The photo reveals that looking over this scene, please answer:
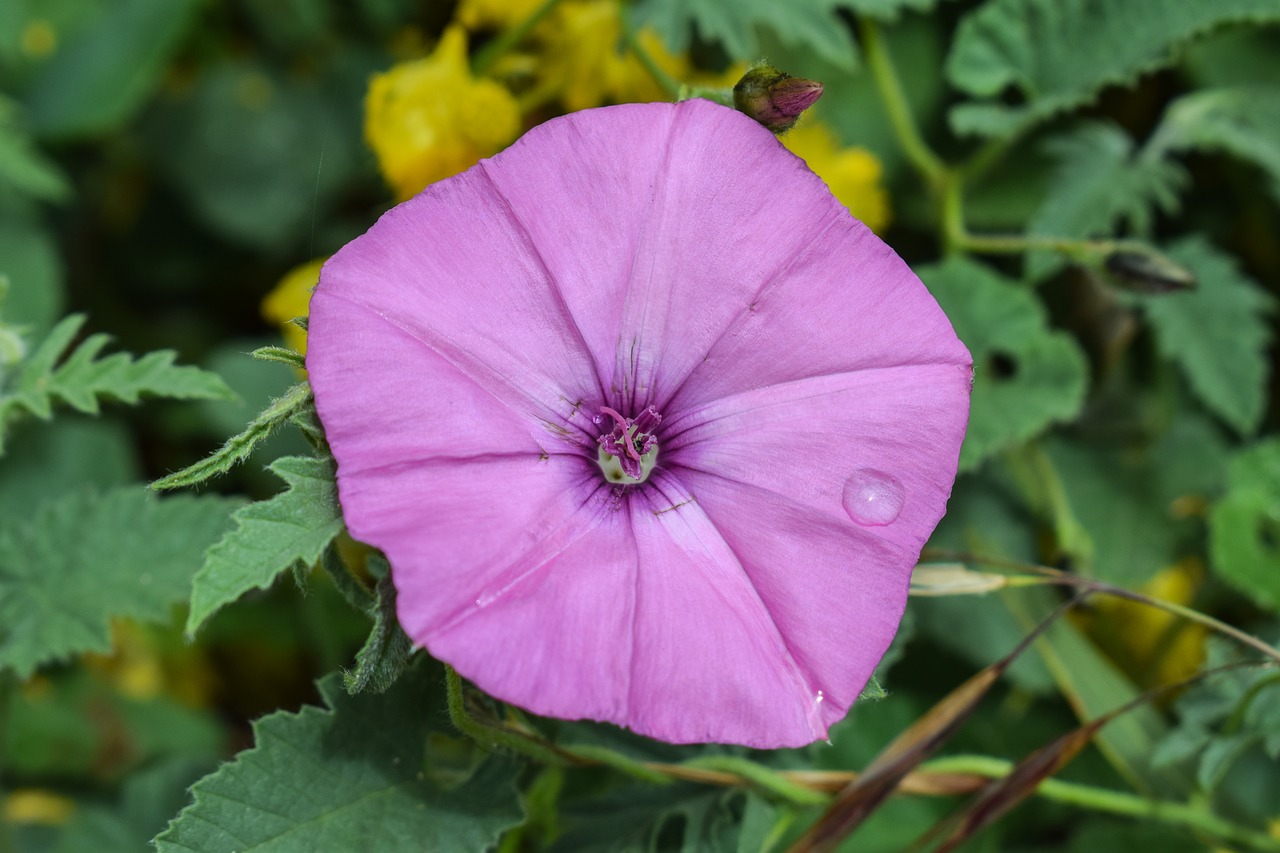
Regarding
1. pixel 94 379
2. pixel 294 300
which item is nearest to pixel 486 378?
pixel 94 379

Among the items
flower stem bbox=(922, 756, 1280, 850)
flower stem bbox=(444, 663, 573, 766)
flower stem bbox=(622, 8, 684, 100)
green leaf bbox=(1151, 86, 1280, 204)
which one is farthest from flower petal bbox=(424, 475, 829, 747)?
green leaf bbox=(1151, 86, 1280, 204)

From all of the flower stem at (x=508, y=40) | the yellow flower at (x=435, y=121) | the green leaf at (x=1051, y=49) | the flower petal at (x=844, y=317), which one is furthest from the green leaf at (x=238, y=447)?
the green leaf at (x=1051, y=49)

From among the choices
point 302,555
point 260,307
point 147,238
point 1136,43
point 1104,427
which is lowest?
point 1104,427

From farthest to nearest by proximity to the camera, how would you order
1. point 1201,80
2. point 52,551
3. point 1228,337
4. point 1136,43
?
point 1201,80 < point 1228,337 < point 1136,43 < point 52,551

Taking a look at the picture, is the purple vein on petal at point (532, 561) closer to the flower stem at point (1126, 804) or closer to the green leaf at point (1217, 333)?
the flower stem at point (1126, 804)

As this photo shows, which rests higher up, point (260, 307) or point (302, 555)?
point (260, 307)

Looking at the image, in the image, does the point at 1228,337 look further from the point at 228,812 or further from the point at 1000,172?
the point at 228,812

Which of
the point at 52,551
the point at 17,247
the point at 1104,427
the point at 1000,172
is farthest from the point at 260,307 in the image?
the point at 1104,427
